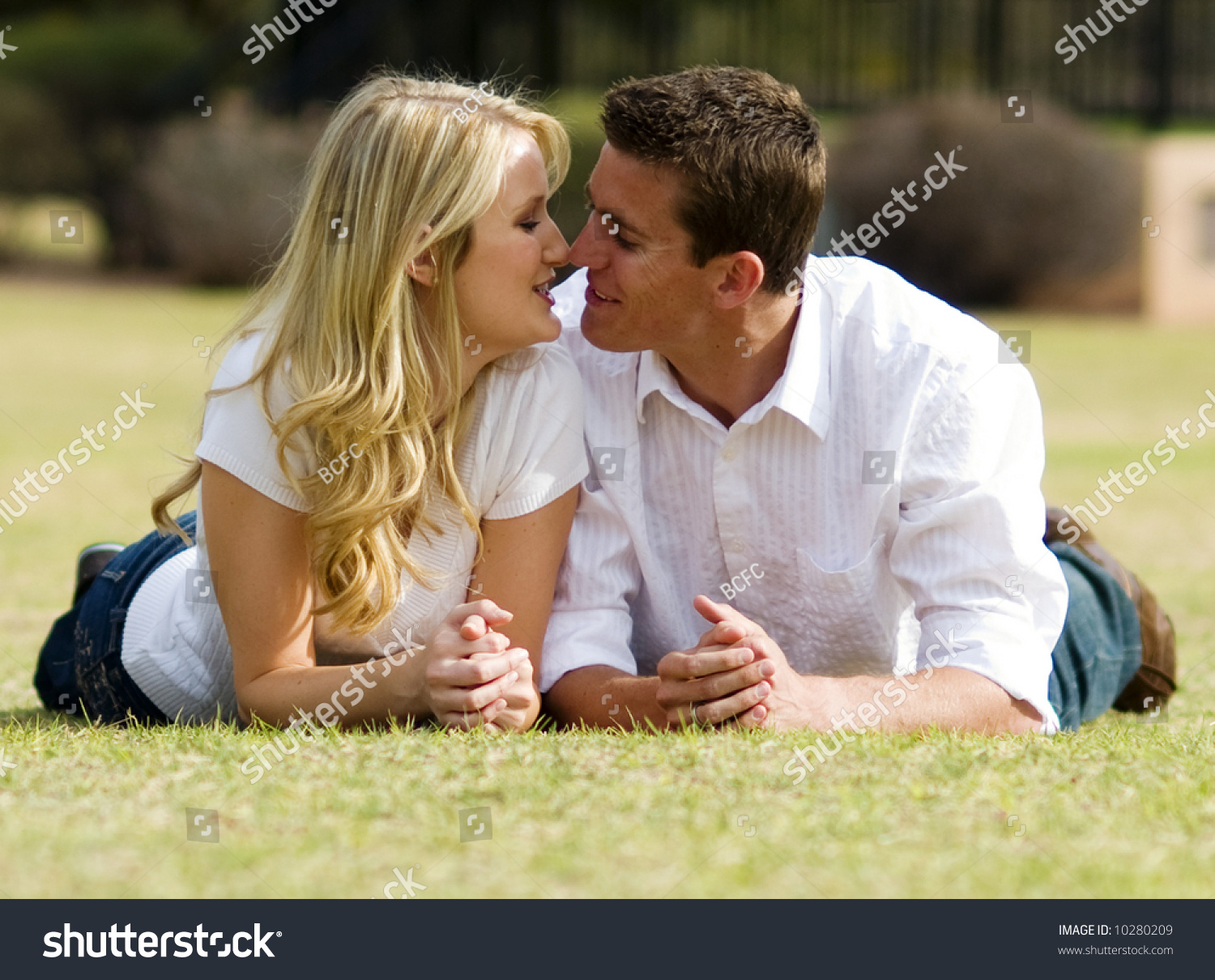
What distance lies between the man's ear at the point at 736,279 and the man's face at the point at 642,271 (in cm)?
3

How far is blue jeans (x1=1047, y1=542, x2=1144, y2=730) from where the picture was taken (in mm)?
4273

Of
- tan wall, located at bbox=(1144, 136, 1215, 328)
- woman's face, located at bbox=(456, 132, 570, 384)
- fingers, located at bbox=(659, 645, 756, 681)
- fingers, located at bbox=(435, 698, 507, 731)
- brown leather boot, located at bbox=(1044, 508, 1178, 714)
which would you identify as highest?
woman's face, located at bbox=(456, 132, 570, 384)

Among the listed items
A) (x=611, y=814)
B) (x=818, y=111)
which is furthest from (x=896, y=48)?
(x=611, y=814)

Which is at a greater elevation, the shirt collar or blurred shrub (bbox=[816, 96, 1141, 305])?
the shirt collar

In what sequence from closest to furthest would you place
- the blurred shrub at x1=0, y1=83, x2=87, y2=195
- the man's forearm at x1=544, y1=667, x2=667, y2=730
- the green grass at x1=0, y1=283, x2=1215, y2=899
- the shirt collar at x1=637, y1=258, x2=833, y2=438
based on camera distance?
1. the green grass at x1=0, y1=283, x2=1215, y2=899
2. the man's forearm at x1=544, y1=667, x2=667, y2=730
3. the shirt collar at x1=637, y1=258, x2=833, y2=438
4. the blurred shrub at x1=0, y1=83, x2=87, y2=195

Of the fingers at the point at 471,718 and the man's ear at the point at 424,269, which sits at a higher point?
the man's ear at the point at 424,269

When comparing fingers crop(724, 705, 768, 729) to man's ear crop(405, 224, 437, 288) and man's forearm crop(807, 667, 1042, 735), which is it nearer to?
man's forearm crop(807, 667, 1042, 735)

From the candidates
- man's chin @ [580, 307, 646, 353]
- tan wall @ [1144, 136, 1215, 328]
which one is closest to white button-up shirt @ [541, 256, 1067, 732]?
man's chin @ [580, 307, 646, 353]

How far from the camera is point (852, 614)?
373 centimetres

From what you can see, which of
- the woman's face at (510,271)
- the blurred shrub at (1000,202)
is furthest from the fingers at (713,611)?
the blurred shrub at (1000,202)

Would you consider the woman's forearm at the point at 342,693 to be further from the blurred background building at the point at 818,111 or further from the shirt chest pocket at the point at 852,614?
the blurred background building at the point at 818,111

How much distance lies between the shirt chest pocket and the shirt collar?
13.2 inches

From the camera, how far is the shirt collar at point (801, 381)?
11.8 ft
